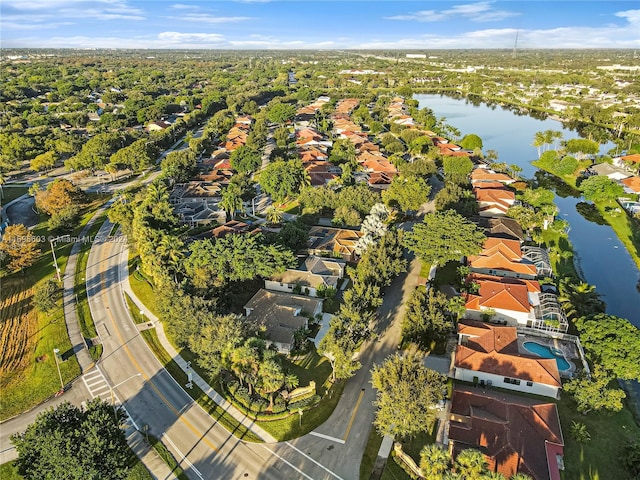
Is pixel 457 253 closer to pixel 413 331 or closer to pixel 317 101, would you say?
pixel 413 331

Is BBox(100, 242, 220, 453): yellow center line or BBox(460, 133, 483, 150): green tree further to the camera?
BBox(460, 133, 483, 150): green tree

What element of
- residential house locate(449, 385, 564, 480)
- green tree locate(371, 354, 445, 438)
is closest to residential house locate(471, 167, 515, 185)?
residential house locate(449, 385, 564, 480)

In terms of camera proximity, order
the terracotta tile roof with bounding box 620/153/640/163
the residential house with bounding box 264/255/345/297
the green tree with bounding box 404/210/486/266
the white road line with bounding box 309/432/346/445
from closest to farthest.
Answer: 1. the white road line with bounding box 309/432/346/445
2. the residential house with bounding box 264/255/345/297
3. the green tree with bounding box 404/210/486/266
4. the terracotta tile roof with bounding box 620/153/640/163

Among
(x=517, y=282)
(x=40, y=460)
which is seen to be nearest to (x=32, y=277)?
(x=40, y=460)

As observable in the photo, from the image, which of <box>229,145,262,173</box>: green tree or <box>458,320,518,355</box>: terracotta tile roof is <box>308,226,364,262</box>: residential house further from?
<box>229,145,262,173</box>: green tree

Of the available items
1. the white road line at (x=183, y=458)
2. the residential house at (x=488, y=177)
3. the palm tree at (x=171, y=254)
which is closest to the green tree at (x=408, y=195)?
the residential house at (x=488, y=177)

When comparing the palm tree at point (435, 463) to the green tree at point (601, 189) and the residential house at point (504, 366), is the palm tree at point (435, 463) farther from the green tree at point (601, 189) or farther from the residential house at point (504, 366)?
the green tree at point (601, 189)
